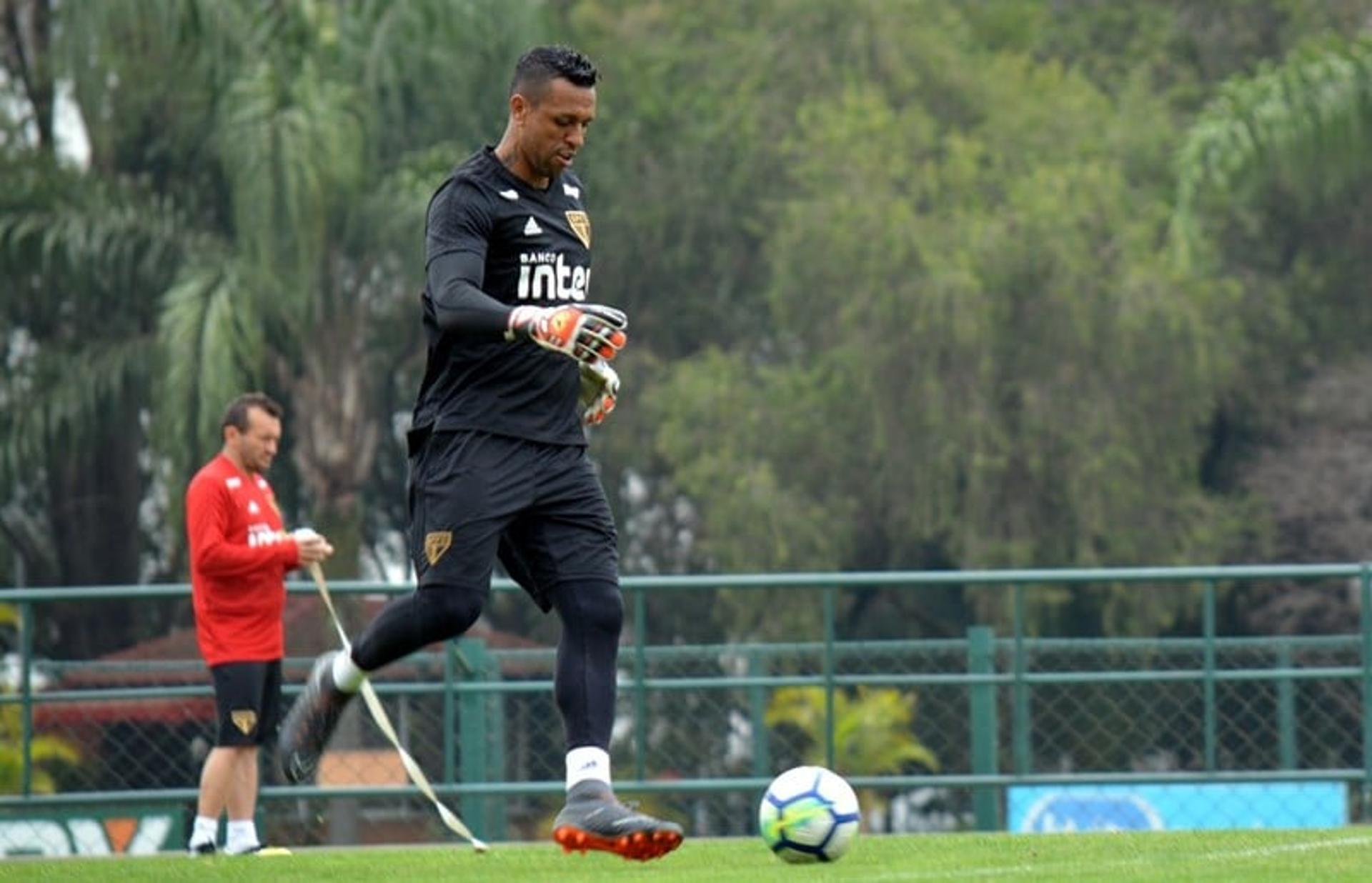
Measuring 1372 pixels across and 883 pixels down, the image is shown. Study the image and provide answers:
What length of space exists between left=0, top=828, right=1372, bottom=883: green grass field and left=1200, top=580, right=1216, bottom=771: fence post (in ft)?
12.6

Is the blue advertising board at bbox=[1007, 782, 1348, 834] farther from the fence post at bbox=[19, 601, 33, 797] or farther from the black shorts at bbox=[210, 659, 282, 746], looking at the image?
the fence post at bbox=[19, 601, 33, 797]

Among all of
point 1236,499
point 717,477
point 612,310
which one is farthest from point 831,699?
point 1236,499

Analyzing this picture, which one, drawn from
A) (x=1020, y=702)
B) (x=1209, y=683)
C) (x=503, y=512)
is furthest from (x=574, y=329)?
(x=1209, y=683)

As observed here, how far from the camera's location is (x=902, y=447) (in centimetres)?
3294

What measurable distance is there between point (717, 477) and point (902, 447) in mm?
2246

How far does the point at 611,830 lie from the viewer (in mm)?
7074

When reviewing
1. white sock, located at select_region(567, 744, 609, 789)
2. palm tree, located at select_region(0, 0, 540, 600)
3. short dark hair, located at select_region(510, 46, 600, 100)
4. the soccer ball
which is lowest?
the soccer ball

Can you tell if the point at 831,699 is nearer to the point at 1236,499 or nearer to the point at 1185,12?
the point at 1236,499

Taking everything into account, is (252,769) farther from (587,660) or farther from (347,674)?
(587,660)

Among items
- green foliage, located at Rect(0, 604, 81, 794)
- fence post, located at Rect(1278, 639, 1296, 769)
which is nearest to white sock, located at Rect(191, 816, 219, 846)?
green foliage, located at Rect(0, 604, 81, 794)

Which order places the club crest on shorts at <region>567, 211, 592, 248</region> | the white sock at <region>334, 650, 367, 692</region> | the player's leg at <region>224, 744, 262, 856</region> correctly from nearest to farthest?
the club crest on shorts at <region>567, 211, 592, 248</region> → the white sock at <region>334, 650, 367, 692</region> → the player's leg at <region>224, 744, 262, 856</region>

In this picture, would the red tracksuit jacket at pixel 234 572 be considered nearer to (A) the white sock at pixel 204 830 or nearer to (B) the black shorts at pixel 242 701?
(B) the black shorts at pixel 242 701

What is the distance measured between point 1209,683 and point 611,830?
7.01m

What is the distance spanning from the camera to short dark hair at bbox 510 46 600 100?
7254mm
